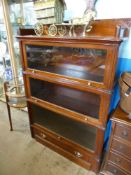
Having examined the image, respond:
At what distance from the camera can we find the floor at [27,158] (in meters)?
1.54

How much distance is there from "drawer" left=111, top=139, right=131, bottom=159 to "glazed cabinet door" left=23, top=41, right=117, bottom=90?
528 millimetres

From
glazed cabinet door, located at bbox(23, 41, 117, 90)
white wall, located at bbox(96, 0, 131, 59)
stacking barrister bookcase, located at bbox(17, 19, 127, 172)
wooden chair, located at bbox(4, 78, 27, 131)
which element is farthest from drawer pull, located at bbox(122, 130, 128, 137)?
wooden chair, located at bbox(4, 78, 27, 131)

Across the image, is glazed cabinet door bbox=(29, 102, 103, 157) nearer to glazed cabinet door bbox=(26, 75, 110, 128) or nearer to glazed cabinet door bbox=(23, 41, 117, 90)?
glazed cabinet door bbox=(26, 75, 110, 128)

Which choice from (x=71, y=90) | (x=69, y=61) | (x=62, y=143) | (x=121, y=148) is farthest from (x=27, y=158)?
(x=69, y=61)

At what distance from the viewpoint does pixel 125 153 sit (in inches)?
48.4

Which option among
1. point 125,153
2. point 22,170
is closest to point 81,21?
point 125,153

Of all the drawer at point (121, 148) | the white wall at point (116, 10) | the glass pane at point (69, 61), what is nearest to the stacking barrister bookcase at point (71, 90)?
the glass pane at point (69, 61)

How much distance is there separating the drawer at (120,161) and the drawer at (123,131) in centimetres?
24

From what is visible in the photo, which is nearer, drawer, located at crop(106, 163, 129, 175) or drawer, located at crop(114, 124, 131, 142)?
drawer, located at crop(114, 124, 131, 142)

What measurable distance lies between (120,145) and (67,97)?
0.68 m

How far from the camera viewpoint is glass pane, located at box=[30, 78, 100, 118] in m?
1.33

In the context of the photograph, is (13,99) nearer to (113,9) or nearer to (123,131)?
(123,131)

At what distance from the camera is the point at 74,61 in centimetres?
127

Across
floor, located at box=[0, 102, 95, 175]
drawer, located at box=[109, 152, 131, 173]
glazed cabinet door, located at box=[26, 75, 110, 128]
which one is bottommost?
floor, located at box=[0, 102, 95, 175]
